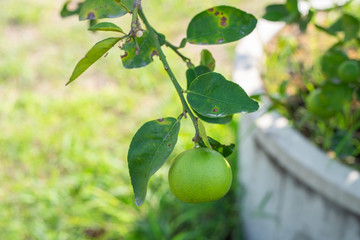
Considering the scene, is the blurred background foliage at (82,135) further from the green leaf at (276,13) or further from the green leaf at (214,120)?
the green leaf at (214,120)

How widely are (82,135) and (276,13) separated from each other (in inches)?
55.9

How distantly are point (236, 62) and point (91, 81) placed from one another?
119 cm

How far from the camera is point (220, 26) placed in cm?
68

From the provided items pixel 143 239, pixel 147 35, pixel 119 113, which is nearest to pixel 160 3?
pixel 119 113

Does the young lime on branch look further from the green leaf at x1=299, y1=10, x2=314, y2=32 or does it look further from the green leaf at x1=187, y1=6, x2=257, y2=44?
the green leaf at x1=299, y1=10, x2=314, y2=32

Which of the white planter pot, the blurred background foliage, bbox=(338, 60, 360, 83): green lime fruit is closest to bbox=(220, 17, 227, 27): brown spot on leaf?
bbox=(338, 60, 360, 83): green lime fruit

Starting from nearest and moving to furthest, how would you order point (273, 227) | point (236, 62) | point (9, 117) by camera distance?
1. point (273, 227)
2. point (236, 62)
3. point (9, 117)

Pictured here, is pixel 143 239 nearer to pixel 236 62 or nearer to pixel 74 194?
pixel 74 194

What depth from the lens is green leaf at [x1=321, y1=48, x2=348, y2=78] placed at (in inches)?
48.3

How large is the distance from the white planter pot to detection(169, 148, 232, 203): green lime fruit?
78cm

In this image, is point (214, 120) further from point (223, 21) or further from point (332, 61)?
point (332, 61)

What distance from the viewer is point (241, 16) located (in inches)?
26.0

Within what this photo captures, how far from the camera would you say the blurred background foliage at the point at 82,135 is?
1841 millimetres

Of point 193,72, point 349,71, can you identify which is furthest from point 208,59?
point 349,71
